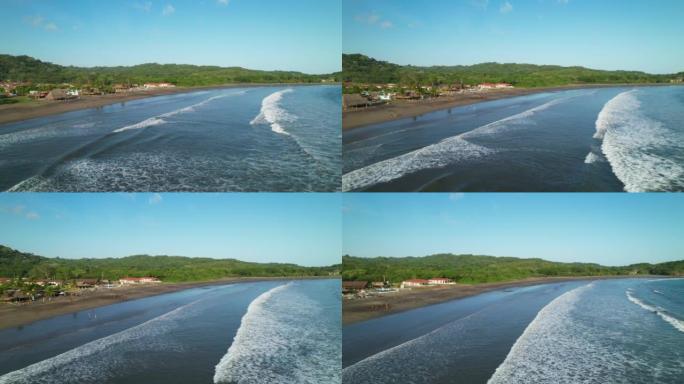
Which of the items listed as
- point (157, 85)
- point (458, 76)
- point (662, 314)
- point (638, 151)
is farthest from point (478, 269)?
point (157, 85)

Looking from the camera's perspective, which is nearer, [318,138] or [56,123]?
[318,138]

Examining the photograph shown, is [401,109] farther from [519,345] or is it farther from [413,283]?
[519,345]

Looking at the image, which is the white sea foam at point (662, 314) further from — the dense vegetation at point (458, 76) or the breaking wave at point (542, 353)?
the dense vegetation at point (458, 76)

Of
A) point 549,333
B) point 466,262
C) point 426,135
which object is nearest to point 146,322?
point 426,135

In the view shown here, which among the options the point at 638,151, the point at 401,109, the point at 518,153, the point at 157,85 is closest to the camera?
the point at 518,153

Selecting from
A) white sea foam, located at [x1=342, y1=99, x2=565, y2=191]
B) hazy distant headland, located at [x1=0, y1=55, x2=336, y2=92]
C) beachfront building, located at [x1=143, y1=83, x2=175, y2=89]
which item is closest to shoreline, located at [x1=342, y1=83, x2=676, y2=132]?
white sea foam, located at [x1=342, y1=99, x2=565, y2=191]

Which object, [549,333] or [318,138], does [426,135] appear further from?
[549,333]

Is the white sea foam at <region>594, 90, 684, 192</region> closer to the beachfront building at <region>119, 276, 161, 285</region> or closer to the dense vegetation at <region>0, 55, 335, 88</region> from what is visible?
the beachfront building at <region>119, 276, 161, 285</region>
